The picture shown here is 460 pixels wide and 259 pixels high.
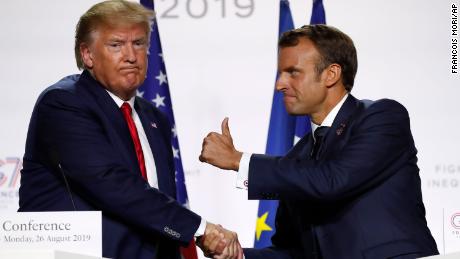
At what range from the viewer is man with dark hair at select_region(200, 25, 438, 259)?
3354 millimetres

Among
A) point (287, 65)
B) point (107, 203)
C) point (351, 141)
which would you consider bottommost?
point (107, 203)

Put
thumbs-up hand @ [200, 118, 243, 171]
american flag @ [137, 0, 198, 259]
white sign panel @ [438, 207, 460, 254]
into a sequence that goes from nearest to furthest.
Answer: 1. white sign panel @ [438, 207, 460, 254]
2. thumbs-up hand @ [200, 118, 243, 171]
3. american flag @ [137, 0, 198, 259]

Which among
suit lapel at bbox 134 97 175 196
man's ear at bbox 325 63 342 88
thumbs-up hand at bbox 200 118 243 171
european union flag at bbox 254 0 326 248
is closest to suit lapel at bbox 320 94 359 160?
man's ear at bbox 325 63 342 88

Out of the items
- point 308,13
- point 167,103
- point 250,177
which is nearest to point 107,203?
point 250,177

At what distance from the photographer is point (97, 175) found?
11.0ft

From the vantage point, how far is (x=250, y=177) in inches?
134

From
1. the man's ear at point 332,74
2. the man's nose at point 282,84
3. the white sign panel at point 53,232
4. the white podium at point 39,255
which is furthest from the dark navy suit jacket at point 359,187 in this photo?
the white podium at point 39,255

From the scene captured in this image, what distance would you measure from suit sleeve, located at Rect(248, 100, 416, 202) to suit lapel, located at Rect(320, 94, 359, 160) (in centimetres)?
5

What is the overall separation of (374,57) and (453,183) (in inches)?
36.1

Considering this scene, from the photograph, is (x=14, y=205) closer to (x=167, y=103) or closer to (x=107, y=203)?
(x=167, y=103)

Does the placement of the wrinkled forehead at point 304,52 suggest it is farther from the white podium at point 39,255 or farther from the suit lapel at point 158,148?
the white podium at point 39,255

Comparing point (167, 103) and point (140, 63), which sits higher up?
point (140, 63)

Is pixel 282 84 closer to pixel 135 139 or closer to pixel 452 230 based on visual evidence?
pixel 135 139

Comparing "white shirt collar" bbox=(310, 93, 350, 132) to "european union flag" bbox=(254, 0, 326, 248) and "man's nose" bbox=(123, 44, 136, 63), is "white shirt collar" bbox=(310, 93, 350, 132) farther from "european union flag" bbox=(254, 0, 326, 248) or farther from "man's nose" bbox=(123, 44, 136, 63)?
"european union flag" bbox=(254, 0, 326, 248)
